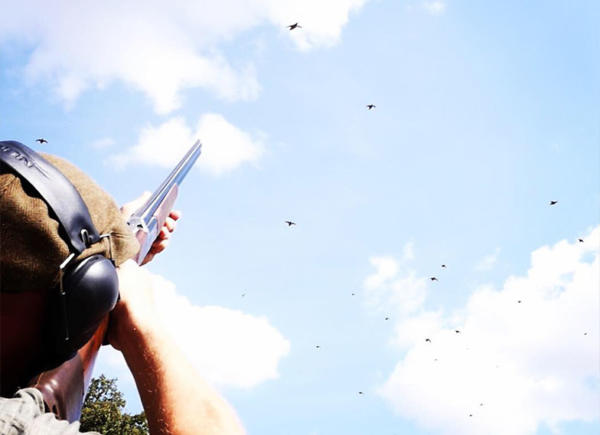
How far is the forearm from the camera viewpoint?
1729 mm

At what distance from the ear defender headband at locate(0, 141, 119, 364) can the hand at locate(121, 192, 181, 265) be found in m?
2.67

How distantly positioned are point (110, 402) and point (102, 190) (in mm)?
67924

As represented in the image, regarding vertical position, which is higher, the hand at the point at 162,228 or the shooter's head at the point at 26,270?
the hand at the point at 162,228

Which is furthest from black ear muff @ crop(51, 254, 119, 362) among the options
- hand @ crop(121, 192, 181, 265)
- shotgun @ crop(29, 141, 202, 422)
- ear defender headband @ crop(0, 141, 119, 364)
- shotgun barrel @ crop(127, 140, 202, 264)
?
hand @ crop(121, 192, 181, 265)

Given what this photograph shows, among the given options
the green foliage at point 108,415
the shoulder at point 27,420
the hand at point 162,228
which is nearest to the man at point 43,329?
the shoulder at point 27,420

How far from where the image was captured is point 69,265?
1724 mm

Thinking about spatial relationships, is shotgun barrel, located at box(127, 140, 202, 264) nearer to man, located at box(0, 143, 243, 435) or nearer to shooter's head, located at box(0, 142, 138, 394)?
man, located at box(0, 143, 243, 435)

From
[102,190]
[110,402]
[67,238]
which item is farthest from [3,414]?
[110,402]

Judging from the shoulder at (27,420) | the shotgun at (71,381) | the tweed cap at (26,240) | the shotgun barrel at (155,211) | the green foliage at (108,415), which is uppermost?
the green foliage at (108,415)

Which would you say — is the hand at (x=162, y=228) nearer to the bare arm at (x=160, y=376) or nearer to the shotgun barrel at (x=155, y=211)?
the shotgun barrel at (x=155, y=211)

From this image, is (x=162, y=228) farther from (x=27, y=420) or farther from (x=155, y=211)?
(x=27, y=420)

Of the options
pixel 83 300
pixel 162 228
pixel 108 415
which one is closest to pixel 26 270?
pixel 83 300

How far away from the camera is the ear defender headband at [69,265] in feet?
5.49

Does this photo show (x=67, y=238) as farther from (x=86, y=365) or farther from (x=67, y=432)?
(x=86, y=365)
